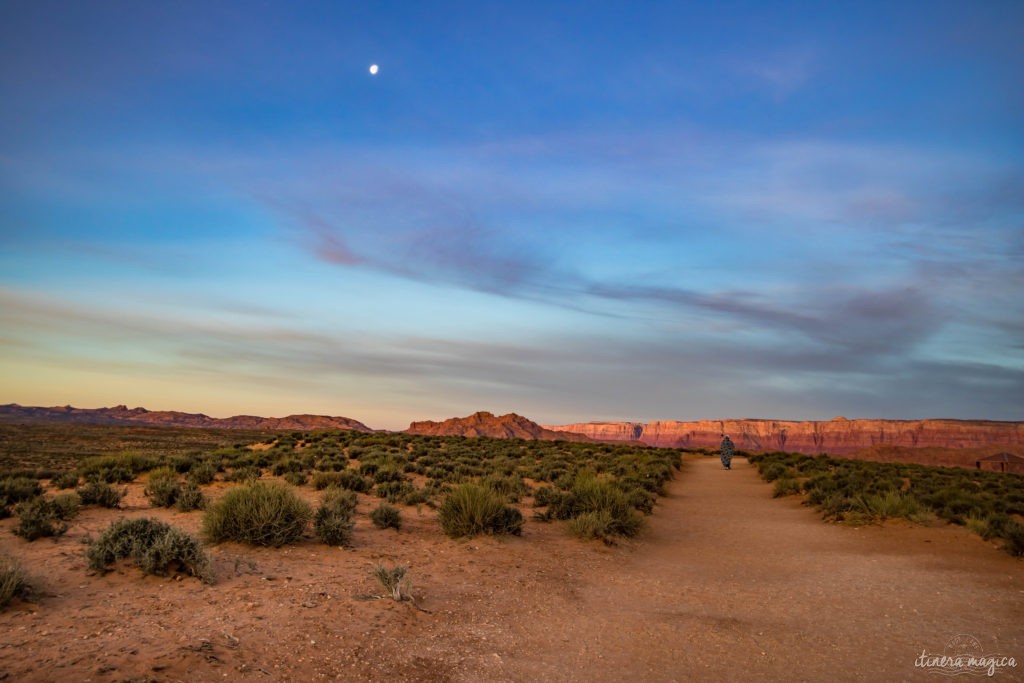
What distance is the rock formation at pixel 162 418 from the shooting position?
16912 cm

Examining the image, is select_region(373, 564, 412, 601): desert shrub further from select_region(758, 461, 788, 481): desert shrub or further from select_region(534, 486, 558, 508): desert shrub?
select_region(758, 461, 788, 481): desert shrub

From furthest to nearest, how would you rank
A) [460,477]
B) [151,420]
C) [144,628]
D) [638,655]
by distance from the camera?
[151,420]
[460,477]
[638,655]
[144,628]

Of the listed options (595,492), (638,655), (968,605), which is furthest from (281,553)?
(968,605)

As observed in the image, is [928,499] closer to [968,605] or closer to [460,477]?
[968,605]

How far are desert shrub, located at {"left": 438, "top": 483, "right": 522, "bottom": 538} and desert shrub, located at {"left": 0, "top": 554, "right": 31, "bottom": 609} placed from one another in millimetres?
7068

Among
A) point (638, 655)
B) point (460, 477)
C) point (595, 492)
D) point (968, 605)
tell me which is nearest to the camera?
Result: point (638, 655)

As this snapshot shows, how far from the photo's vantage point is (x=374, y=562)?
956 cm

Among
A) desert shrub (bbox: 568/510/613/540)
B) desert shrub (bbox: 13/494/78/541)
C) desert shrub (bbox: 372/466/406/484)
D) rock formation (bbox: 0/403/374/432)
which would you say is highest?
desert shrub (bbox: 13/494/78/541)

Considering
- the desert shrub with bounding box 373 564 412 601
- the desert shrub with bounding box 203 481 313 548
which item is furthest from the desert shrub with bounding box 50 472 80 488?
the desert shrub with bounding box 373 564 412 601

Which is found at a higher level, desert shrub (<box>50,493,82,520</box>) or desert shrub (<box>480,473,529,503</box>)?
desert shrub (<box>50,493,82,520</box>)

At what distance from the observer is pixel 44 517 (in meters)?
9.62

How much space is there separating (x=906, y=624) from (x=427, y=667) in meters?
7.00

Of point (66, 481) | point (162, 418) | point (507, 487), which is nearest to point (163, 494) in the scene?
point (66, 481)

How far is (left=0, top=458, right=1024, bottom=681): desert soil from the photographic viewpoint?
18.3 ft
